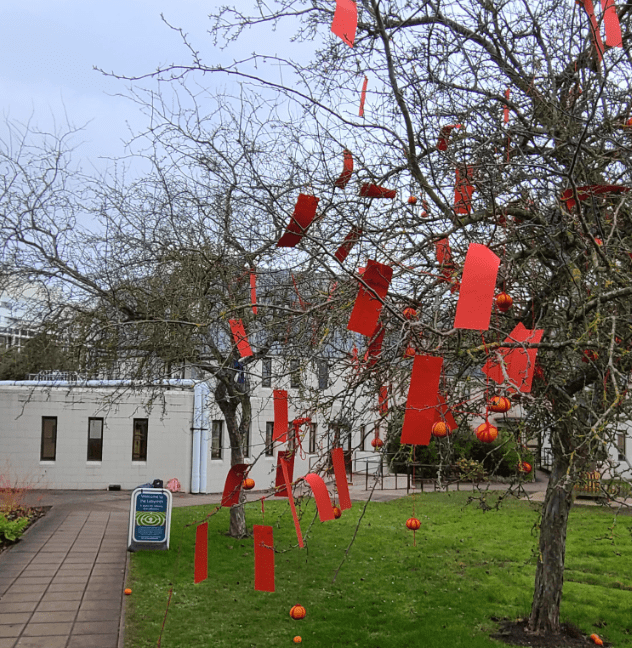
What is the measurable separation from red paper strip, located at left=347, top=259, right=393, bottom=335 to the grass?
6.24 feet

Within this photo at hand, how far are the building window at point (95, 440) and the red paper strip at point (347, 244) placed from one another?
762 inches

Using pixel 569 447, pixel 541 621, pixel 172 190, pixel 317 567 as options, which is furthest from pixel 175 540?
pixel 569 447

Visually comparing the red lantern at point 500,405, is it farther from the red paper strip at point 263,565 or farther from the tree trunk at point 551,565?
the tree trunk at point 551,565

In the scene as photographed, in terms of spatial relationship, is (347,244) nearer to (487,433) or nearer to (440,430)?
(440,430)

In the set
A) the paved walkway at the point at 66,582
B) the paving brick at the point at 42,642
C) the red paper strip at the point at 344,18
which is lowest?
the paved walkway at the point at 66,582

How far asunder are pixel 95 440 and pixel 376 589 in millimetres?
15291

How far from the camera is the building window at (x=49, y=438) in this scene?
21344 mm

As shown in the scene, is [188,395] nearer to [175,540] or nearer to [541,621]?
[175,540]

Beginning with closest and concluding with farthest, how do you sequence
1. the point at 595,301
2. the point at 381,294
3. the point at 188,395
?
the point at 381,294 < the point at 595,301 < the point at 188,395

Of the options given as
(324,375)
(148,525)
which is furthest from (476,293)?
(148,525)

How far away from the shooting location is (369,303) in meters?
2.65

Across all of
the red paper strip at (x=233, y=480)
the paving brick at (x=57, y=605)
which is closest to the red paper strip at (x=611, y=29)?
the red paper strip at (x=233, y=480)

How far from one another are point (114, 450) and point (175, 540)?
10.7 meters

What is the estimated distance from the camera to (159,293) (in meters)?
8.65
